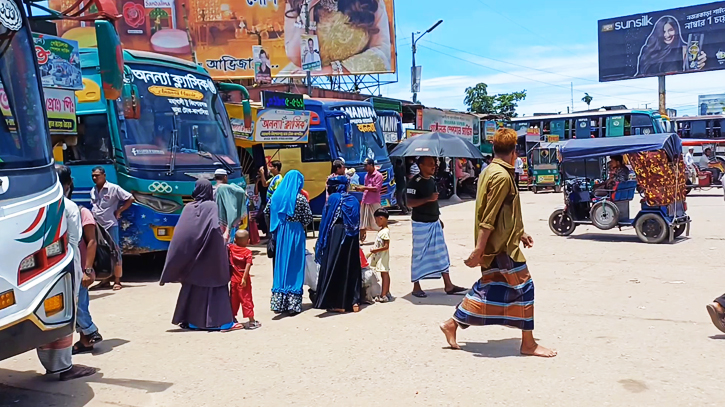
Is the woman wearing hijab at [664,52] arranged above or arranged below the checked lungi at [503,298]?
above

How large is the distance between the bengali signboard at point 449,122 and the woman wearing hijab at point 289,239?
52.3 ft

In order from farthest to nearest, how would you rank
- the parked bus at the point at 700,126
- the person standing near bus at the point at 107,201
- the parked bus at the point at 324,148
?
the parked bus at the point at 700,126
the parked bus at the point at 324,148
the person standing near bus at the point at 107,201

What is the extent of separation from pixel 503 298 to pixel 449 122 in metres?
21.0

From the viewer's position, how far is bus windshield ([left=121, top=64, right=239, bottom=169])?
29.3 feet

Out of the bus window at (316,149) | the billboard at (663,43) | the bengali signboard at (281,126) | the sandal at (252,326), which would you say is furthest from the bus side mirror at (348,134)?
the billboard at (663,43)

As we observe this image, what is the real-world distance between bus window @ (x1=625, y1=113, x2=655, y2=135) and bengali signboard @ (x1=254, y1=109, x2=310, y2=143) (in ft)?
67.5

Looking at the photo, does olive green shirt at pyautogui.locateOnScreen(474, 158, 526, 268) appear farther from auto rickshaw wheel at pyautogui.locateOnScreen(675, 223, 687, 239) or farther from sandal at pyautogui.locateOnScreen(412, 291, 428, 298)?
auto rickshaw wheel at pyautogui.locateOnScreen(675, 223, 687, 239)

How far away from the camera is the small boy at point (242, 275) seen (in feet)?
21.8

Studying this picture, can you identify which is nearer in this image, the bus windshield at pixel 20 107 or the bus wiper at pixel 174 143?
the bus windshield at pixel 20 107

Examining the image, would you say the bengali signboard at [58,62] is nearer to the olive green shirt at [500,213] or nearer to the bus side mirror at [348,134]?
the olive green shirt at [500,213]

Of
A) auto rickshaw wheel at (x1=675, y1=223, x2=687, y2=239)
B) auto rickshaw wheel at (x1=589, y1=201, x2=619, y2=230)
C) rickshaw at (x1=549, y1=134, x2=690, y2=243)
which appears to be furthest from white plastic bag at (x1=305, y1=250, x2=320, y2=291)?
auto rickshaw wheel at (x1=675, y1=223, x2=687, y2=239)

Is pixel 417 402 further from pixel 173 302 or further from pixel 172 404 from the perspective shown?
pixel 173 302

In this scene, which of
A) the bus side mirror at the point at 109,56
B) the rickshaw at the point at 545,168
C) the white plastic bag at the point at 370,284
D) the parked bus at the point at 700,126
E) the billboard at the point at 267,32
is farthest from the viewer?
the parked bus at the point at 700,126

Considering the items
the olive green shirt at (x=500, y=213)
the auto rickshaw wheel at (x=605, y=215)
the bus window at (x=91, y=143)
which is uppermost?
the bus window at (x=91, y=143)
